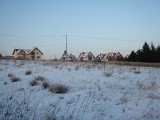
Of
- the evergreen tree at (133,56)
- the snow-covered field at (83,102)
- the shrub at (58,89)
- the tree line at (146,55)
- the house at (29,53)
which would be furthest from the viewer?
the house at (29,53)

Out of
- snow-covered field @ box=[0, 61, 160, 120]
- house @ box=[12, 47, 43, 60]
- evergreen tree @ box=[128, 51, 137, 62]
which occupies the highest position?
house @ box=[12, 47, 43, 60]

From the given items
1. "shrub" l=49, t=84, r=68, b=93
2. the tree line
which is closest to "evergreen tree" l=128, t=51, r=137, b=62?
the tree line

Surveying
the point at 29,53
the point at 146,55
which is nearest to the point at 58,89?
the point at 146,55

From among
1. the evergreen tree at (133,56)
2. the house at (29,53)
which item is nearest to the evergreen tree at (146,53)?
the evergreen tree at (133,56)

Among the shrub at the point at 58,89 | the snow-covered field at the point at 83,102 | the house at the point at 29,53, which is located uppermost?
the house at the point at 29,53

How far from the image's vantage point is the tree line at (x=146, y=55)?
5606cm

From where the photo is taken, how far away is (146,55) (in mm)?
56594

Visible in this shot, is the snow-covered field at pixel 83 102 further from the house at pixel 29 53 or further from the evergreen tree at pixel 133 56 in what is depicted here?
the house at pixel 29 53

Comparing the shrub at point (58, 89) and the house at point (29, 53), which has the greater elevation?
the house at point (29, 53)

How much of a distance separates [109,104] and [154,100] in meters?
1.32

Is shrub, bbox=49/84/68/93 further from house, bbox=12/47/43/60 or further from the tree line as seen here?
house, bbox=12/47/43/60

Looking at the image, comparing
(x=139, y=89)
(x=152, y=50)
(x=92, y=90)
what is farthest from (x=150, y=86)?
(x=152, y=50)

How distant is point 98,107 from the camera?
6.05 metres

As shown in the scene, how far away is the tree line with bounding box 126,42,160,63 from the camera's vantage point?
56.1 metres
